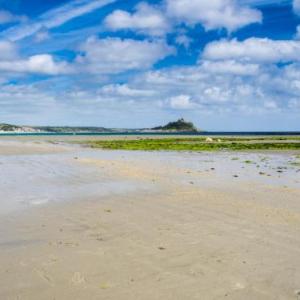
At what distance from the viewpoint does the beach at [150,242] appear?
6.25m

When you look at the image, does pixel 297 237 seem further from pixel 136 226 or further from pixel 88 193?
pixel 88 193

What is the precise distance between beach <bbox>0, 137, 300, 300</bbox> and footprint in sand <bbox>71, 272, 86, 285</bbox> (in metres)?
0.01

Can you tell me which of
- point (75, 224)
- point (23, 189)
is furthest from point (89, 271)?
point (23, 189)

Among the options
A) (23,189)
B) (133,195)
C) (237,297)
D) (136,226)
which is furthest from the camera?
(23,189)

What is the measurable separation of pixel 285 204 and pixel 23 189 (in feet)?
30.1

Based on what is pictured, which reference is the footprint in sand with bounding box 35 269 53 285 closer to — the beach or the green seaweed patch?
the beach

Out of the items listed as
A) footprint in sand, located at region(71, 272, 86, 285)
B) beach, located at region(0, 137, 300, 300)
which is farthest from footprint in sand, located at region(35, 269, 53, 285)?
footprint in sand, located at region(71, 272, 86, 285)

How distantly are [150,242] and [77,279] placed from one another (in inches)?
91.7

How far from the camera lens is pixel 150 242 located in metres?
8.57

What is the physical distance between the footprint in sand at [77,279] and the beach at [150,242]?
0.01m

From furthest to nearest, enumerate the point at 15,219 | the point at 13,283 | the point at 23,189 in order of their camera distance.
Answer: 1. the point at 23,189
2. the point at 15,219
3. the point at 13,283

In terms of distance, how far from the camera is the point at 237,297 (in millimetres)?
5910

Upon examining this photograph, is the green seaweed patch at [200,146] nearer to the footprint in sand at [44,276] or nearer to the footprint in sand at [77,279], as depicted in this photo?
the footprint in sand at [44,276]

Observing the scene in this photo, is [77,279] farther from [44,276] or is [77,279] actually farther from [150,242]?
[150,242]
